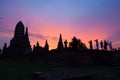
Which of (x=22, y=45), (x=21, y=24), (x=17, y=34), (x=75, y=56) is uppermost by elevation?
(x=21, y=24)

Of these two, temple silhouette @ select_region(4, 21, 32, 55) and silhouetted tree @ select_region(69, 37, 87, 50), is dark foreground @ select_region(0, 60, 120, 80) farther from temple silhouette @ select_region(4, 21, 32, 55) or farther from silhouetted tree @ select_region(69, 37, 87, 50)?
temple silhouette @ select_region(4, 21, 32, 55)

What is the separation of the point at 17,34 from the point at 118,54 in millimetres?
31237

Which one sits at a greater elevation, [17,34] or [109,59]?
[17,34]

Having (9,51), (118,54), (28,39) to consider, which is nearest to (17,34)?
(28,39)

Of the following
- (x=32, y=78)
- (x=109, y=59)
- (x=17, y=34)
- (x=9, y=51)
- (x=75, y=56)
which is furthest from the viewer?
(x=17, y=34)

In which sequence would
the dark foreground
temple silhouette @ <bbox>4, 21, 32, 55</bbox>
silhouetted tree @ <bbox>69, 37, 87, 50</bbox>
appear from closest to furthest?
1. the dark foreground
2. silhouetted tree @ <bbox>69, 37, 87, 50</bbox>
3. temple silhouette @ <bbox>4, 21, 32, 55</bbox>

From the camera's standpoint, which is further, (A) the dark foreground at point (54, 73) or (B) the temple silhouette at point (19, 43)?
(B) the temple silhouette at point (19, 43)

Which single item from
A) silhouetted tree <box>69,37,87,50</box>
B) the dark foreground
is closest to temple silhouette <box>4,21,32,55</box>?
→ silhouetted tree <box>69,37,87,50</box>

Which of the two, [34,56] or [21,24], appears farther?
[21,24]

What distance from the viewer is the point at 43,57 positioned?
2803 centimetres

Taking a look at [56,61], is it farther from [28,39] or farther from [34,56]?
[28,39]

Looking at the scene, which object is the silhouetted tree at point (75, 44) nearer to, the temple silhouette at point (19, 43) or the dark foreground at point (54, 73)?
the temple silhouette at point (19, 43)

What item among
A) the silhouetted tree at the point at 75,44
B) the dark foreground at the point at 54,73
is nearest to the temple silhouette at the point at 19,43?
the silhouetted tree at the point at 75,44

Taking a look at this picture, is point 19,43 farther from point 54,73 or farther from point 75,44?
point 54,73
